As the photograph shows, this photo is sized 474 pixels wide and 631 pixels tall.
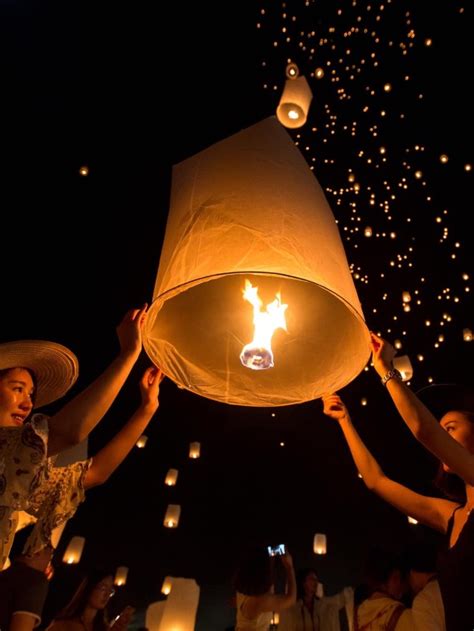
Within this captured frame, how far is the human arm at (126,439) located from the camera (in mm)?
1787

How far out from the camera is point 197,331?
1.67m

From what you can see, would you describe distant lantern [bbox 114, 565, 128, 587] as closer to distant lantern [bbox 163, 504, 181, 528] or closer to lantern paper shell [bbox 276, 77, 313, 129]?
distant lantern [bbox 163, 504, 181, 528]

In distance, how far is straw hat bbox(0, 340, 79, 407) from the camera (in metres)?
1.77

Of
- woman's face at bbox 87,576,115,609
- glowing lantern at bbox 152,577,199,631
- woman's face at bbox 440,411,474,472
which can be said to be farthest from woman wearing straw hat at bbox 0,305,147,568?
woman's face at bbox 87,576,115,609

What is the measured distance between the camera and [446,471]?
194 centimetres

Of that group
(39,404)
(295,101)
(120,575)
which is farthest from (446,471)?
(120,575)

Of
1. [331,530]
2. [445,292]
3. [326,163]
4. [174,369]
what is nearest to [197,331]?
[174,369]

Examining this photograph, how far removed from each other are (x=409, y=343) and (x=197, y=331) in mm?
4135

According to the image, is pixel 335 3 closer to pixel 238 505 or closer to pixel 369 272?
pixel 369 272

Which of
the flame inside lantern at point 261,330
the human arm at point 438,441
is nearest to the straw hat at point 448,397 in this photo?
the human arm at point 438,441

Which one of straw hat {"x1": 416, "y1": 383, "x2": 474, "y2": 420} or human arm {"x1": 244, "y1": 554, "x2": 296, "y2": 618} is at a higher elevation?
straw hat {"x1": 416, "y1": 383, "x2": 474, "y2": 420}

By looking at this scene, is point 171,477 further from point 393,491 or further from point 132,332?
point 132,332

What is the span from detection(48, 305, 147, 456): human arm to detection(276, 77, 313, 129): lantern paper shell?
77.2 inches

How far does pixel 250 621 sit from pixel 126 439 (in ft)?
5.25
